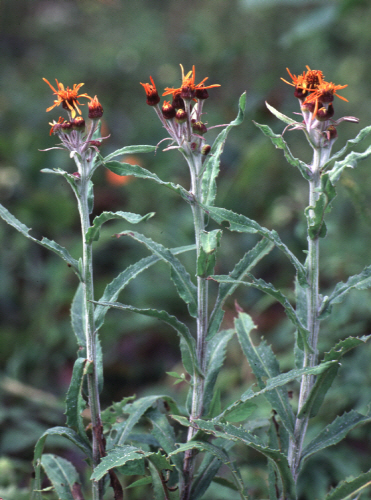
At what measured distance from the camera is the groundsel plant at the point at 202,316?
1.09 metres

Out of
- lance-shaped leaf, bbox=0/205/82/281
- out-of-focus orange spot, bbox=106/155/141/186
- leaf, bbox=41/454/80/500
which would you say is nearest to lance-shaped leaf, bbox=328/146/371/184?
lance-shaped leaf, bbox=0/205/82/281

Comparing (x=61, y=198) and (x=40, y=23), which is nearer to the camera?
(x=61, y=198)

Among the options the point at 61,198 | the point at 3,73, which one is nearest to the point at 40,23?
the point at 3,73

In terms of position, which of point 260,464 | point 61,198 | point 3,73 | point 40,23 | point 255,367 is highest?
point 40,23

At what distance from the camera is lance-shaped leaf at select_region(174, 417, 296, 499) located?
1067 millimetres

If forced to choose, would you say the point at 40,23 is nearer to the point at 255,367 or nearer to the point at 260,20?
the point at 260,20

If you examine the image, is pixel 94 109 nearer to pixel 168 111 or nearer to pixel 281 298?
pixel 168 111

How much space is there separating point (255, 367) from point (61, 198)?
2.79m

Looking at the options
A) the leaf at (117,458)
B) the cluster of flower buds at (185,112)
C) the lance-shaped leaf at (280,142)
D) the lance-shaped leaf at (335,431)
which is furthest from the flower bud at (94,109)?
the lance-shaped leaf at (335,431)

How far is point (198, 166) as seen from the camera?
1.19 m

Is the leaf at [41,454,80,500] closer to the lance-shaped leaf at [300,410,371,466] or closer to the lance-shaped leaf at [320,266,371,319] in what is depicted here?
the lance-shaped leaf at [300,410,371,466]

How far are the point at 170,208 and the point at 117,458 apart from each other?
3.03m

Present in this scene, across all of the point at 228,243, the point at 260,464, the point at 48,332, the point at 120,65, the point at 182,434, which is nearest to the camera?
the point at 182,434

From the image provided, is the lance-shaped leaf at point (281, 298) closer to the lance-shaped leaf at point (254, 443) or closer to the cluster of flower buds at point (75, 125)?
the lance-shaped leaf at point (254, 443)
